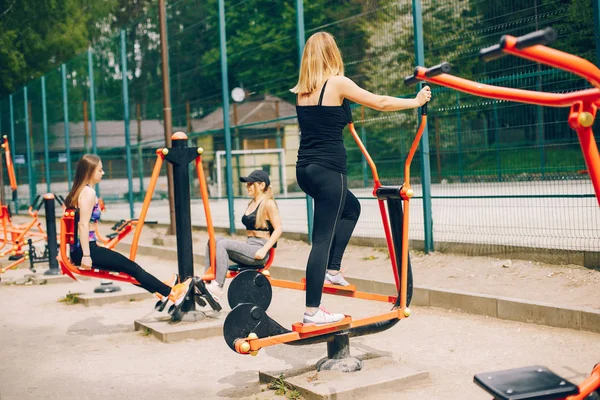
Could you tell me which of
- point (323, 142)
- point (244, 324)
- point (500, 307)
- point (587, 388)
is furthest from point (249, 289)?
point (587, 388)

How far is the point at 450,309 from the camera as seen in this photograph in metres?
7.01

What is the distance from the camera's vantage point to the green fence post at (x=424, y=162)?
351 inches

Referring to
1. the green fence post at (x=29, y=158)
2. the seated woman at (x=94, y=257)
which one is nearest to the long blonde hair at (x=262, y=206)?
the seated woman at (x=94, y=257)

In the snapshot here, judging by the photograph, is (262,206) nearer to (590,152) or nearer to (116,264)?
(116,264)

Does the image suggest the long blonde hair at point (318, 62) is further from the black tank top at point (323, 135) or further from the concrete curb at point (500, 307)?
the concrete curb at point (500, 307)

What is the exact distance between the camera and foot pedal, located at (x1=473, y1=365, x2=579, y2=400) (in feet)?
8.49

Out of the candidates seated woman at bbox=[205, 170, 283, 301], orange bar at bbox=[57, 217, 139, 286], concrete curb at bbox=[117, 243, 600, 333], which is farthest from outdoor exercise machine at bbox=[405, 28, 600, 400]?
orange bar at bbox=[57, 217, 139, 286]

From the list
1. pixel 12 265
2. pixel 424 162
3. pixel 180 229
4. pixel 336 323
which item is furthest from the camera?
pixel 12 265

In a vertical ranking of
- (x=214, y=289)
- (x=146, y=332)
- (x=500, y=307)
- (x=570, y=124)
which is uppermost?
(x=570, y=124)

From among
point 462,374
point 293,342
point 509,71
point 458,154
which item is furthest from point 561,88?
point 293,342

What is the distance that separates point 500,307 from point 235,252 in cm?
232

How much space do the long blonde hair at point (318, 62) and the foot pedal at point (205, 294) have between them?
2738mm

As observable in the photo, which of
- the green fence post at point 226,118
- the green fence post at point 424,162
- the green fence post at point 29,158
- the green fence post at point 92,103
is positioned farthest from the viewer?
the green fence post at point 29,158

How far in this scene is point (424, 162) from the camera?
895 cm
